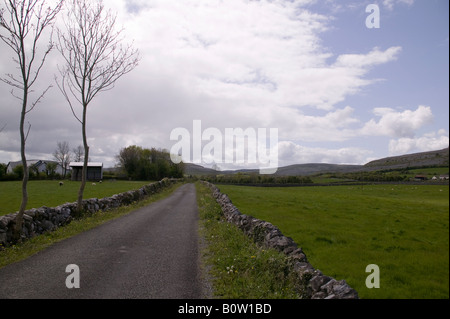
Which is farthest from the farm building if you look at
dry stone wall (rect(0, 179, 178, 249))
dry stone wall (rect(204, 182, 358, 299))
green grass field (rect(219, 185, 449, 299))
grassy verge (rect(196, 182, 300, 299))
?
grassy verge (rect(196, 182, 300, 299))

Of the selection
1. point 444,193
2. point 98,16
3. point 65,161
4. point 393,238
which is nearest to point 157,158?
point 65,161

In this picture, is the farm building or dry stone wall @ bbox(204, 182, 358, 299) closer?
dry stone wall @ bbox(204, 182, 358, 299)

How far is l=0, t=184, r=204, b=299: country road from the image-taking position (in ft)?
21.7

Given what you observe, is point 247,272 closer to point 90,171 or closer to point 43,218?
point 43,218

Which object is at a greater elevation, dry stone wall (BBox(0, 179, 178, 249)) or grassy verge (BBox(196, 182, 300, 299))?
dry stone wall (BBox(0, 179, 178, 249))

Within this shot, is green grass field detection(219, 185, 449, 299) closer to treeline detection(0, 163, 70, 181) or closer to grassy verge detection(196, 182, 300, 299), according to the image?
grassy verge detection(196, 182, 300, 299)

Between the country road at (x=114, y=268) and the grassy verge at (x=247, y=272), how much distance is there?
0.49m

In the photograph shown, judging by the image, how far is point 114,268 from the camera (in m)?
8.33

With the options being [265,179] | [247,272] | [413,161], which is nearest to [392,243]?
[247,272]

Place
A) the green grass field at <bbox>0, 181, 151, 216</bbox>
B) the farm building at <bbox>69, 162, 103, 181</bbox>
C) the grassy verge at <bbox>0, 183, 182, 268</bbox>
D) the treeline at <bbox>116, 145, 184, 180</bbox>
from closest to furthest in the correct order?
the grassy verge at <bbox>0, 183, 182, 268</bbox> < the green grass field at <bbox>0, 181, 151, 216</bbox> < the farm building at <bbox>69, 162, 103, 181</bbox> < the treeline at <bbox>116, 145, 184, 180</bbox>

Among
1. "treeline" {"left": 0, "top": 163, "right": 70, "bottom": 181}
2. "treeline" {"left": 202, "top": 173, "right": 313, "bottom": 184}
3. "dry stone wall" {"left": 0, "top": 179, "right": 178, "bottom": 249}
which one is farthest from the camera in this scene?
"treeline" {"left": 202, "top": 173, "right": 313, "bottom": 184}

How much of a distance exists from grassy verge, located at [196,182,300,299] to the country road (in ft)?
1.60
